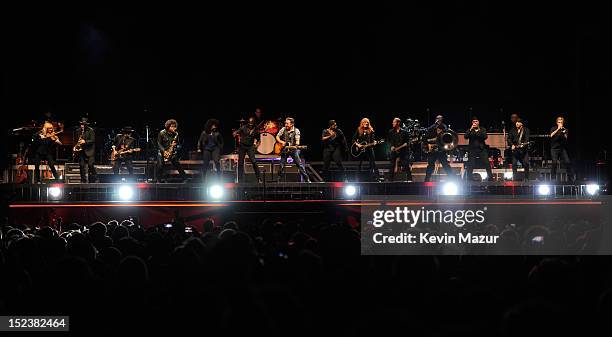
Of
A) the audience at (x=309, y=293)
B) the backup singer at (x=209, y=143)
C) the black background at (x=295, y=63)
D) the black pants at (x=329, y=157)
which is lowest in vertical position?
the audience at (x=309, y=293)

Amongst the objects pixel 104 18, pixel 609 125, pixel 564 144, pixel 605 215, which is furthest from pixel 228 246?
pixel 104 18

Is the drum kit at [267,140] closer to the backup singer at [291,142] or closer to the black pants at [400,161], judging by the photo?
the backup singer at [291,142]

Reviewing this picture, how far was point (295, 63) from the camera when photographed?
2189 cm

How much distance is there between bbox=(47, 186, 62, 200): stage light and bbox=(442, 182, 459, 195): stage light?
851 centimetres

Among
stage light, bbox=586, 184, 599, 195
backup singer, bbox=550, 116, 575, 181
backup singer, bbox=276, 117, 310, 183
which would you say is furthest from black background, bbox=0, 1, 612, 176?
backup singer, bbox=276, 117, 310, 183

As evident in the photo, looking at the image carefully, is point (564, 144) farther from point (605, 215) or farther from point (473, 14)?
point (473, 14)

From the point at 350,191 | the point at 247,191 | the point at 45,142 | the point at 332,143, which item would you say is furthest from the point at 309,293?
the point at 45,142

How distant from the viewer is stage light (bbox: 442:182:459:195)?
14652 mm

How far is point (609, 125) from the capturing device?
1809 cm

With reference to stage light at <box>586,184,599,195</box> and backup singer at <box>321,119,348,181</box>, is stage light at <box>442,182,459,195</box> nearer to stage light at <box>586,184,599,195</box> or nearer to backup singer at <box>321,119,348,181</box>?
backup singer at <box>321,119,348,181</box>

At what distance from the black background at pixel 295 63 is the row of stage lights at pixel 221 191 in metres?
5.86

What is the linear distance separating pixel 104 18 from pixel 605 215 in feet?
49.8

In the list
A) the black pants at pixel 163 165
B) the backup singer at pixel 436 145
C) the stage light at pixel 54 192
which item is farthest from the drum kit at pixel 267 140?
the stage light at pixel 54 192

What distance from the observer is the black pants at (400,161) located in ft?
52.0
